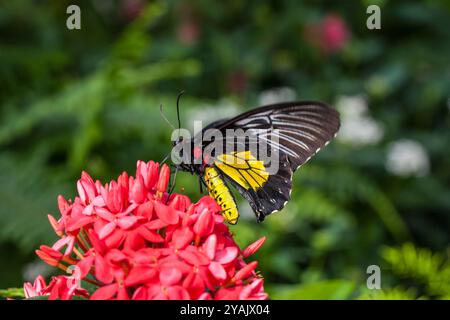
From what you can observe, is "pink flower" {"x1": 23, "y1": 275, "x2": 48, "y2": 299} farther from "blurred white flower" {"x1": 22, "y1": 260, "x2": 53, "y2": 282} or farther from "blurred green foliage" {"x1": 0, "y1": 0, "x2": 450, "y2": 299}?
"blurred white flower" {"x1": 22, "y1": 260, "x2": 53, "y2": 282}

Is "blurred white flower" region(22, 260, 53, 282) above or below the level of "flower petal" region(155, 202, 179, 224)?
below

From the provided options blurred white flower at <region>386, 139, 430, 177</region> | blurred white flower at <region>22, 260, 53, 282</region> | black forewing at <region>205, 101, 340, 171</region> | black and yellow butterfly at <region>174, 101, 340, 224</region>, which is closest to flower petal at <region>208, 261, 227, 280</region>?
black and yellow butterfly at <region>174, 101, 340, 224</region>

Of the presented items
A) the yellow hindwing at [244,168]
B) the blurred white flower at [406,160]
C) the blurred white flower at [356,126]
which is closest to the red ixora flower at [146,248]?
the yellow hindwing at [244,168]

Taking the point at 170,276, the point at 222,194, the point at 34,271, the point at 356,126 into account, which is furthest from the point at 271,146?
the point at 356,126

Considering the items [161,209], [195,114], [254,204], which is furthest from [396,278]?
[161,209]

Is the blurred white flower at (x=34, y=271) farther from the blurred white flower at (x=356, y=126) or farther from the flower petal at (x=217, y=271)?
the flower petal at (x=217, y=271)

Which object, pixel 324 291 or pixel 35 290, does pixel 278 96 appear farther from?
pixel 35 290
